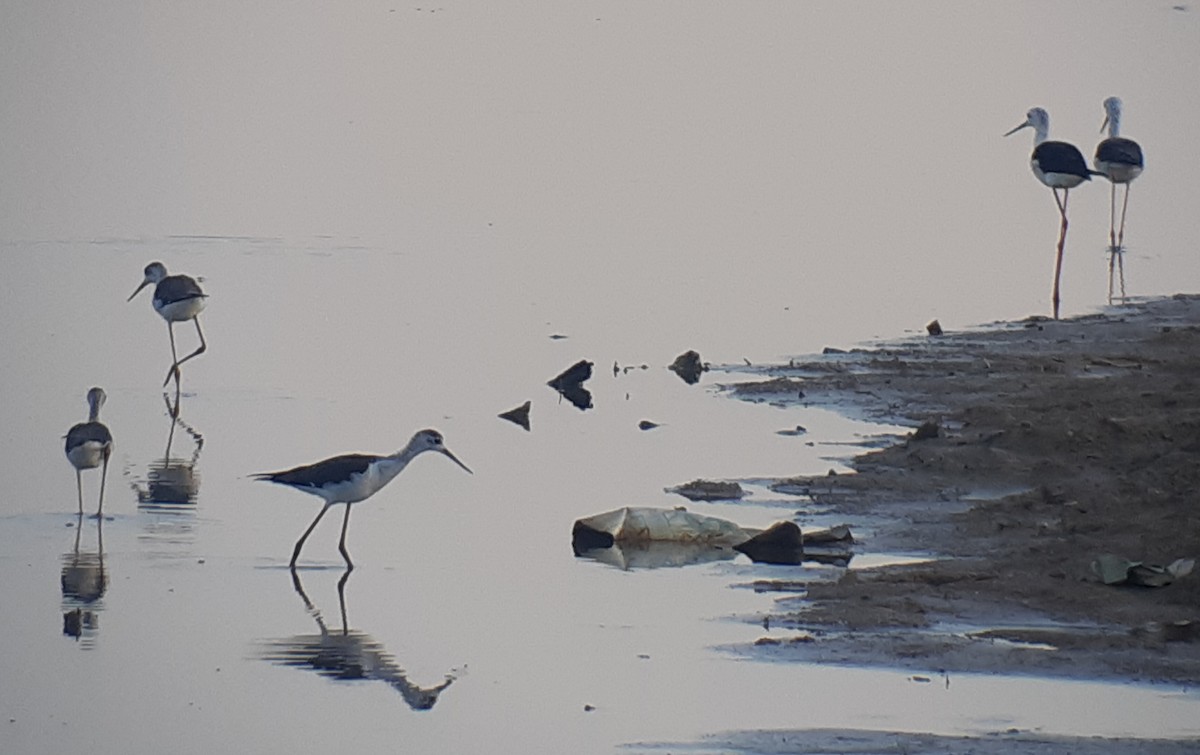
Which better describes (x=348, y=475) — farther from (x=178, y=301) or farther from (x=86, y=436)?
(x=178, y=301)

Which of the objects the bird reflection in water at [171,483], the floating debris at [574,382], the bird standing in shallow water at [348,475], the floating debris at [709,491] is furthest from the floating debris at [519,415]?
the bird standing in shallow water at [348,475]

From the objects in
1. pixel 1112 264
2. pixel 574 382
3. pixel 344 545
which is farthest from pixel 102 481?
pixel 1112 264

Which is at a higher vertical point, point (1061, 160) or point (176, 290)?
point (1061, 160)

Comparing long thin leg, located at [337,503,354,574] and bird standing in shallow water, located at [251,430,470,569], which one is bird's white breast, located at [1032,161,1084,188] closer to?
bird standing in shallow water, located at [251,430,470,569]

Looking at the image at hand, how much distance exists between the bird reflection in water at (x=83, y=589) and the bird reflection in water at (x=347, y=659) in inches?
32.6

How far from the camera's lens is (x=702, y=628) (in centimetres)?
978

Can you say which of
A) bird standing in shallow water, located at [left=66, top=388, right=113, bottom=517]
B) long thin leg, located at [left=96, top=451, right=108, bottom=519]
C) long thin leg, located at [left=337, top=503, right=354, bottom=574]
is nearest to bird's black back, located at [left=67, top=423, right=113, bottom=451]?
bird standing in shallow water, located at [left=66, top=388, right=113, bottom=517]

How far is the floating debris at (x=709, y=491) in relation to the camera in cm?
1266

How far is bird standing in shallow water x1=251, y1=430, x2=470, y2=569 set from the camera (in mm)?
11680

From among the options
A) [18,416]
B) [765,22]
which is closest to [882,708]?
[18,416]

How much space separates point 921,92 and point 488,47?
29.5ft

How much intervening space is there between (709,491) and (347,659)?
373 centimetres

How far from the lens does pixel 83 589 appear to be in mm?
10617

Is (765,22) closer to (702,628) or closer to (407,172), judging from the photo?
(407,172)
